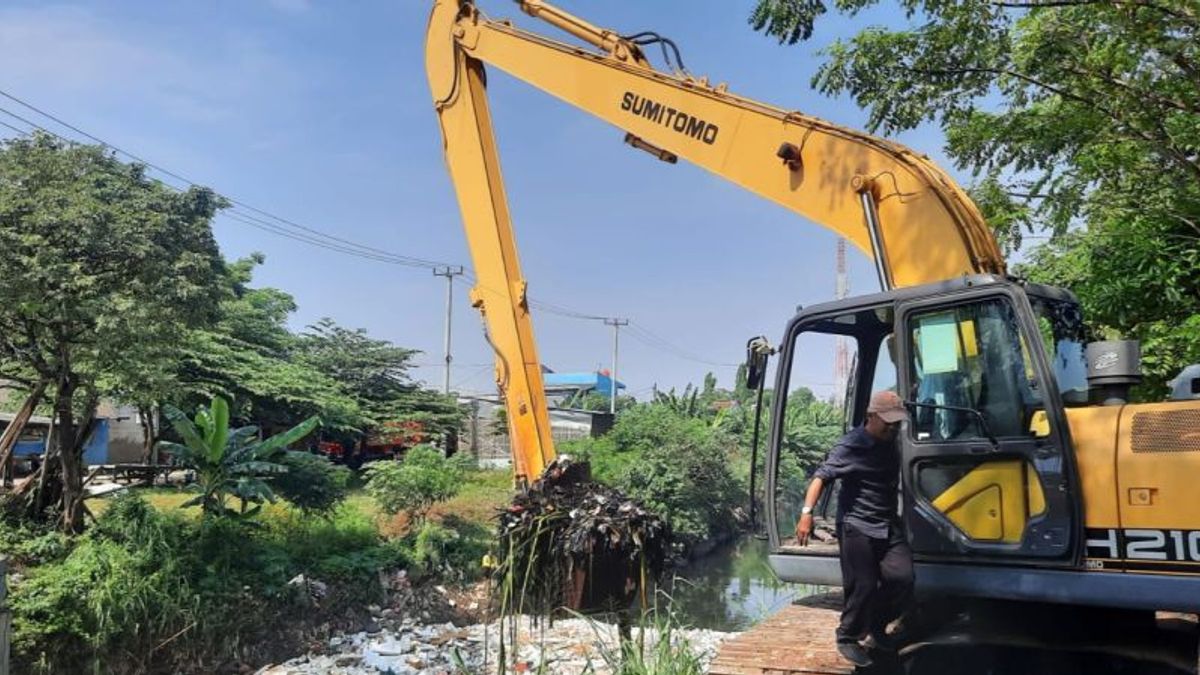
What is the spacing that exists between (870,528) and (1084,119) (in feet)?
15.5

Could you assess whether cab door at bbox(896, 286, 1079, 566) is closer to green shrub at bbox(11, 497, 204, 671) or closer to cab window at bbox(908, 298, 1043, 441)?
cab window at bbox(908, 298, 1043, 441)

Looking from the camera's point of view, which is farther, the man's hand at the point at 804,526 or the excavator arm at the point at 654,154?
the excavator arm at the point at 654,154

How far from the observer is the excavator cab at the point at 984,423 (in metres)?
3.41

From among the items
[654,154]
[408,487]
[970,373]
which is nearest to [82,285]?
[408,487]

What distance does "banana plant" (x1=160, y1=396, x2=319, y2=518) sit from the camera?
1081 centimetres

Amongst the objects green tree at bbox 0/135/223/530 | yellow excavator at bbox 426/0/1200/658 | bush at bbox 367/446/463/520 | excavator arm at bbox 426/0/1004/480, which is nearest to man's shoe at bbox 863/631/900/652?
yellow excavator at bbox 426/0/1200/658

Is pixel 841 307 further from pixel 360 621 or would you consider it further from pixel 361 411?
pixel 361 411

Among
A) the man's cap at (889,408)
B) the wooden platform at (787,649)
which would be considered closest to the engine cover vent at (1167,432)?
the man's cap at (889,408)

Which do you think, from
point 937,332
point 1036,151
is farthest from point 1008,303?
Result: point 1036,151

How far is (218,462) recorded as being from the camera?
10992mm

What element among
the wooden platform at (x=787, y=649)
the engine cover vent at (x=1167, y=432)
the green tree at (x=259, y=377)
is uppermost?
the green tree at (x=259, y=377)

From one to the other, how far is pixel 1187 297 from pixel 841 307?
14.7 ft

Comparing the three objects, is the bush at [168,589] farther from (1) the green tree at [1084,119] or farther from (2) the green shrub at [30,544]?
(1) the green tree at [1084,119]

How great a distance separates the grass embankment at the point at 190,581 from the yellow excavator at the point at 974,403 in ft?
23.2
